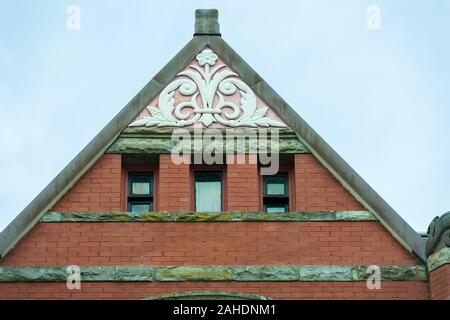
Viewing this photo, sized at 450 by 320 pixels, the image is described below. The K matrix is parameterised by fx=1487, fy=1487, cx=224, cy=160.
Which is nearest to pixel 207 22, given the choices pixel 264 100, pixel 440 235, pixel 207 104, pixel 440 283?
pixel 207 104

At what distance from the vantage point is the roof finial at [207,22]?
22.2 meters

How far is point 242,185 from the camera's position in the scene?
21.3 metres

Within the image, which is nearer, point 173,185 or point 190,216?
point 190,216

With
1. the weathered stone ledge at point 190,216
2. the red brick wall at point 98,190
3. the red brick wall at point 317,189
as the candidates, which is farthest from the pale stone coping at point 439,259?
the red brick wall at point 98,190

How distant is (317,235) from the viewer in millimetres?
20812

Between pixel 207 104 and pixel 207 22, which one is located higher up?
pixel 207 22

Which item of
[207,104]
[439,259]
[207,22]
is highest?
[207,22]

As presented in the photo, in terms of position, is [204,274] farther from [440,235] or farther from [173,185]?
[440,235]

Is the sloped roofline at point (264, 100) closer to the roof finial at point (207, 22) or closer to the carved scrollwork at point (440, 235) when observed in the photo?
the roof finial at point (207, 22)

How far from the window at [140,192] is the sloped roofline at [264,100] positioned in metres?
0.67

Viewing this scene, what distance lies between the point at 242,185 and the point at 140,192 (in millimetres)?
1500
